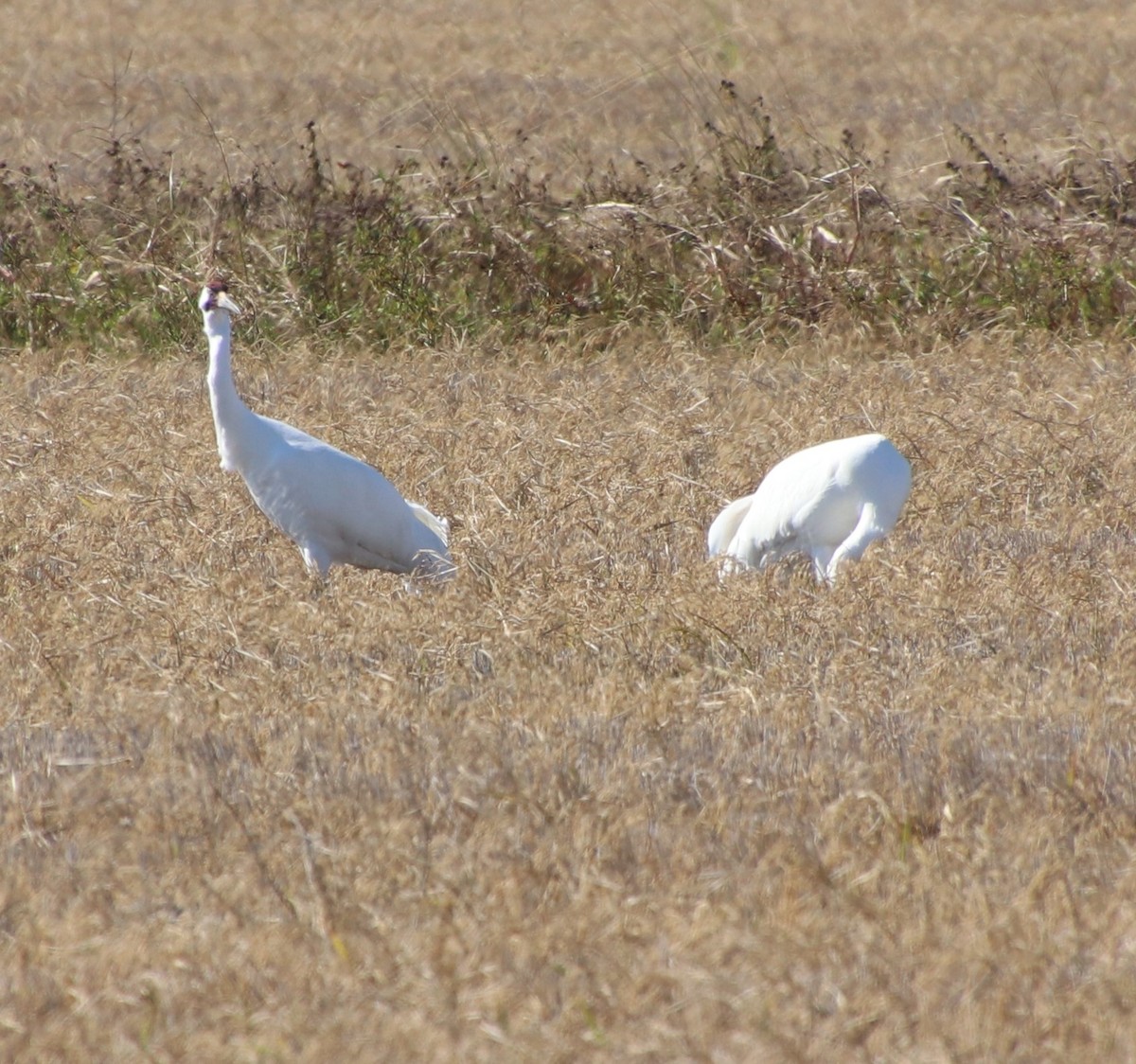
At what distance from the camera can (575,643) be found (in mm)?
5188

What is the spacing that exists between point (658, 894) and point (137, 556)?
3.32 m

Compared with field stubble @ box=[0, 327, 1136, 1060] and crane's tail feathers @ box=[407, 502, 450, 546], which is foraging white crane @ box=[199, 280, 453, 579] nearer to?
crane's tail feathers @ box=[407, 502, 450, 546]

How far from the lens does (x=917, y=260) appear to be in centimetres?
1129

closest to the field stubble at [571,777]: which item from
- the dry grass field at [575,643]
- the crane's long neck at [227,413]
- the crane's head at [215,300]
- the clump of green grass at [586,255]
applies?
the dry grass field at [575,643]

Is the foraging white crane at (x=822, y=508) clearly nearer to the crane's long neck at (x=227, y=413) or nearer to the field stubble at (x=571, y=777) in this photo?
the field stubble at (x=571, y=777)

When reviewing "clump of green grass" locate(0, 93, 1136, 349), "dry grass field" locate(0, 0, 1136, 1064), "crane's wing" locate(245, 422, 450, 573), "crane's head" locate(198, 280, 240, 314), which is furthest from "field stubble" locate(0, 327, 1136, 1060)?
"clump of green grass" locate(0, 93, 1136, 349)

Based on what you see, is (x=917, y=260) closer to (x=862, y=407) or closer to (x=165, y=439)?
(x=862, y=407)

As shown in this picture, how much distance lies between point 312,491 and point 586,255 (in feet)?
18.3

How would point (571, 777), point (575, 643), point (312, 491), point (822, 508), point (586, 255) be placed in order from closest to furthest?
1. point (571, 777)
2. point (575, 643)
3. point (312, 491)
4. point (822, 508)
5. point (586, 255)

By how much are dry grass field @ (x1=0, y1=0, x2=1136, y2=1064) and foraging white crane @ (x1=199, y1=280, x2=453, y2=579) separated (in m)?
0.14

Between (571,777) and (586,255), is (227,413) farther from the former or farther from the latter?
(586,255)

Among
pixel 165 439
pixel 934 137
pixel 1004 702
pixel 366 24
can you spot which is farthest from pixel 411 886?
pixel 366 24

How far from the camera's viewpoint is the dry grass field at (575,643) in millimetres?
3080

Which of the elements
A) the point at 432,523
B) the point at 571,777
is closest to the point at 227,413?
the point at 432,523
